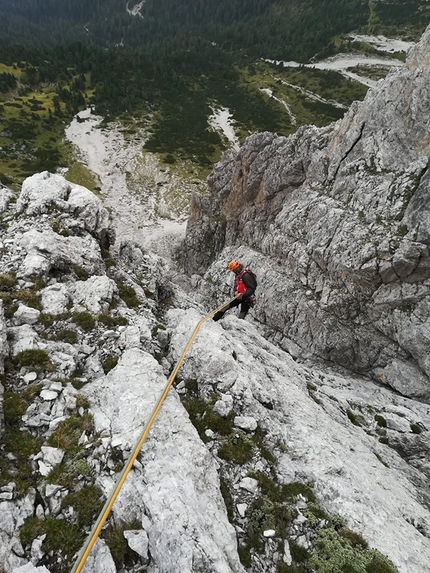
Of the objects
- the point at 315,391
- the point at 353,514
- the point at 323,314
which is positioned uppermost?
the point at 353,514

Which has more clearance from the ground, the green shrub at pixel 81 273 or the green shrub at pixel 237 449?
the green shrub at pixel 237 449

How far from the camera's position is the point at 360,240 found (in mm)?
29859

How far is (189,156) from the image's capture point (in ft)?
342

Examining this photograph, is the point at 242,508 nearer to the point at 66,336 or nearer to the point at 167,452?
Answer: the point at 167,452

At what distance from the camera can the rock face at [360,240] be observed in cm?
2695

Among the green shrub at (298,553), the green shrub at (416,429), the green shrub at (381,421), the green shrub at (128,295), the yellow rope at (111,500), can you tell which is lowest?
the green shrub at (381,421)

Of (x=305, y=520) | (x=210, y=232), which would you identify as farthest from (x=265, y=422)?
(x=210, y=232)

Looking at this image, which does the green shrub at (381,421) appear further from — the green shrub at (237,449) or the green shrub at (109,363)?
the green shrub at (109,363)

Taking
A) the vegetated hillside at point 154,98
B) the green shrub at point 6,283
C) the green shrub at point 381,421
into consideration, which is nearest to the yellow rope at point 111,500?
the green shrub at point 6,283

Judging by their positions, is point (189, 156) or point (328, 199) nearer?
point (328, 199)

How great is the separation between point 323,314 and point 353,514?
82.4 ft

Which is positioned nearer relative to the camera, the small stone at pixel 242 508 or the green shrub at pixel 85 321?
the small stone at pixel 242 508

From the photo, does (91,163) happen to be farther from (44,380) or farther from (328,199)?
(44,380)

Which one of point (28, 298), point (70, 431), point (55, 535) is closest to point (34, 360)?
point (70, 431)
